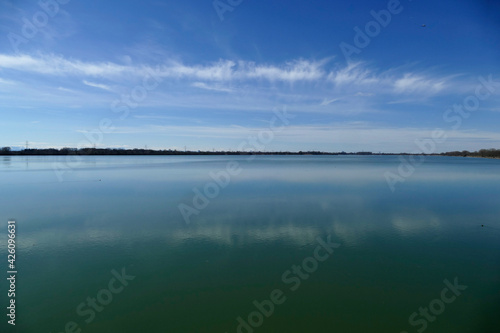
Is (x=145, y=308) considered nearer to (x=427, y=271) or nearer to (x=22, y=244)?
(x=22, y=244)

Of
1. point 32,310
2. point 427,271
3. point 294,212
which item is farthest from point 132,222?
point 427,271

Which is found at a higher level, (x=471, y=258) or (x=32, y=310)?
(x=471, y=258)

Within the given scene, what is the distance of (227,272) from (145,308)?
59.4 inches

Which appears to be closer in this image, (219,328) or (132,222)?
(219,328)

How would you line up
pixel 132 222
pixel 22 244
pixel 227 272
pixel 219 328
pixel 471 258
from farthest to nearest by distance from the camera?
pixel 132 222
pixel 22 244
pixel 471 258
pixel 227 272
pixel 219 328

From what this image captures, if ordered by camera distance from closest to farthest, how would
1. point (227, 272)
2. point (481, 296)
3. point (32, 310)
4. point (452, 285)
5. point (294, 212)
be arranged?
point (32, 310)
point (481, 296)
point (452, 285)
point (227, 272)
point (294, 212)

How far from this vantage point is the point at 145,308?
13.2 feet

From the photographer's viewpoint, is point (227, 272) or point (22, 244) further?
point (22, 244)

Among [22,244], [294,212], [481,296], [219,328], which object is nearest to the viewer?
[219,328]

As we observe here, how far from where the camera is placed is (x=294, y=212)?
9422mm

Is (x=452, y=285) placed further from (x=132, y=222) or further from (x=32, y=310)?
(x=132, y=222)

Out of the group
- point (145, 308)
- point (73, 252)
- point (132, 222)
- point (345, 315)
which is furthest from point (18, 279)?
point (345, 315)

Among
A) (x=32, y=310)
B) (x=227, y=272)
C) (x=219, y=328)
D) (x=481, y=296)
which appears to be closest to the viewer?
(x=219, y=328)

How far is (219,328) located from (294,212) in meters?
6.13
